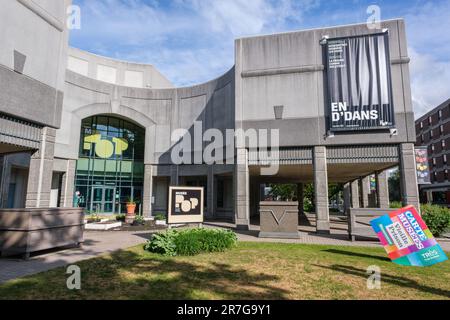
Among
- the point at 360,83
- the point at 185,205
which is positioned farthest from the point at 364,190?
the point at 185,205

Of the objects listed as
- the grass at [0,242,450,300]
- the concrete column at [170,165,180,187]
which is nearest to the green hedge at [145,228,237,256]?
the grass at [0,242,450,300]

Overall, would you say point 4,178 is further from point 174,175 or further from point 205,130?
point 205,130

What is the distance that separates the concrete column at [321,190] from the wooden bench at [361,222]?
2.70 metres

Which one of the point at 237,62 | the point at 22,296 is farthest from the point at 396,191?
the point at 22,296

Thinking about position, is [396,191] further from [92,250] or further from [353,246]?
[92,250]

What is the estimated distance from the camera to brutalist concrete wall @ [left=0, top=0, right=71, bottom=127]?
11992mm

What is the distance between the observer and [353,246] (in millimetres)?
13055

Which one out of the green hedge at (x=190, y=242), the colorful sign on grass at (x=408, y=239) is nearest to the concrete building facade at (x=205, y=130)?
→ the green hedge at (x=190, y=242)

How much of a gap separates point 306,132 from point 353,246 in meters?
7.98

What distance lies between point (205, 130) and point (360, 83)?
1551cm

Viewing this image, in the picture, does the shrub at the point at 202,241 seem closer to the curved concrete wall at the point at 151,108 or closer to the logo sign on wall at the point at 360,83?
the logo sign on wall at the point at 360,83

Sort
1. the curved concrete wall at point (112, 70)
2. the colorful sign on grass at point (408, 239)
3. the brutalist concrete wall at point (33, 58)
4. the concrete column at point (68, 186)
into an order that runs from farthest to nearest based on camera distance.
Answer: the curved concrete wall at point (112, 70) < the concrete column at point (68, 186) < the brutalist concrete wall at point (33, 58) < the colorful sign on grass at point (408, 239)

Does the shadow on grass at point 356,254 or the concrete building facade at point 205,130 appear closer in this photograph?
the shadow on grass at point 356,254

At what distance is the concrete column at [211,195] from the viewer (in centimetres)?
2819
